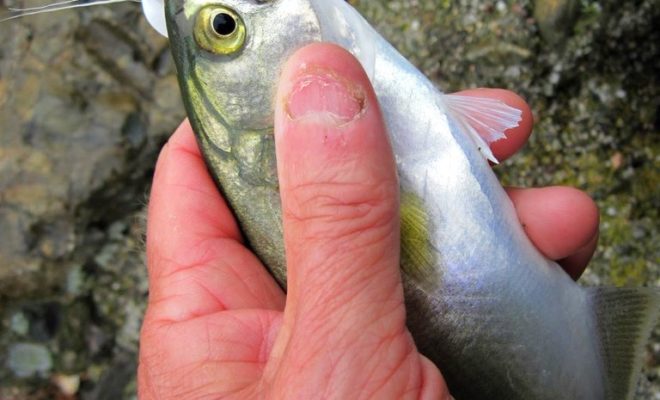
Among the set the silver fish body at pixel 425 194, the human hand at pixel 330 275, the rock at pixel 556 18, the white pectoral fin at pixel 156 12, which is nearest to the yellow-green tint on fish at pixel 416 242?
the silver fish body at pixel 425 194

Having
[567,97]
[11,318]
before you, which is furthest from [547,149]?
[11,318]

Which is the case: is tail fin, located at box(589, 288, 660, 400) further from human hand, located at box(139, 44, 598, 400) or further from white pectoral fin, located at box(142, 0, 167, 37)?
white pectoral fin, located at box(142, 0, 167, 37)

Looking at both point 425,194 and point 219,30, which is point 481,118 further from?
point 219,30

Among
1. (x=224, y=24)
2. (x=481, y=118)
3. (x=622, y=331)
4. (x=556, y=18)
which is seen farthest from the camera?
(x=556, y=18)

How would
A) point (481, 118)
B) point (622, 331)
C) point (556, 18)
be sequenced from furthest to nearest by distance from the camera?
point (556, 18), point (622, 331), point (481, 118)

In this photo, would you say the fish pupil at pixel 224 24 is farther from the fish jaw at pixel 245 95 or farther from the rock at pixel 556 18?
the rock at pixel 556 18

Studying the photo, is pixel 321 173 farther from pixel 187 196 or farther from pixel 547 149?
pixel 547 149

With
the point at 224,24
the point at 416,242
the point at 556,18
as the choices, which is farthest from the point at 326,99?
the point at 556,18
